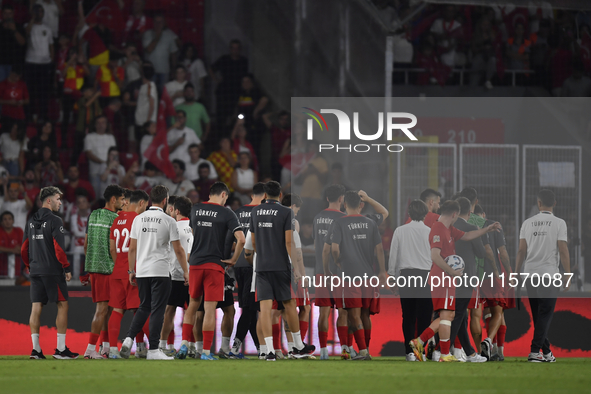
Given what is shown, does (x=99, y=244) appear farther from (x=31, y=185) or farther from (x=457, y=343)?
(x=31, y=185)

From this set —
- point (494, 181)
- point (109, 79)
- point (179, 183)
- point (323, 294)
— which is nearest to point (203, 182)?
point (179, 183)

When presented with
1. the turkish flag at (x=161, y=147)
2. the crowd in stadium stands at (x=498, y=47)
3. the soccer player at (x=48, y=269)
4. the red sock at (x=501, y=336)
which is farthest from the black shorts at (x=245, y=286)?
the crowd in stadium stands at (x=498, y=47)

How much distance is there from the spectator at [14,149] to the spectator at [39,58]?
0.95 metres

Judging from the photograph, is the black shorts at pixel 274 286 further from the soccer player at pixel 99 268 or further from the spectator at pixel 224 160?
the spectator at pixel 224 160

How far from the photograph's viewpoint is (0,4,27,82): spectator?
1622 cm

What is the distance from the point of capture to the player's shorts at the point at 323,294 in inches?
375

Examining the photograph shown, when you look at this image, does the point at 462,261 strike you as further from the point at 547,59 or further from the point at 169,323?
the point at 547,59

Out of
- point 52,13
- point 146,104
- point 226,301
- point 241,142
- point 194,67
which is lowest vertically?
point 226,301

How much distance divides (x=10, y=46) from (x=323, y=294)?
974 centimetres

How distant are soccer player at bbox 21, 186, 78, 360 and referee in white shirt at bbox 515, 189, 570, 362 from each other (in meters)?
5.26

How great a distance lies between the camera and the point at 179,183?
579 inches

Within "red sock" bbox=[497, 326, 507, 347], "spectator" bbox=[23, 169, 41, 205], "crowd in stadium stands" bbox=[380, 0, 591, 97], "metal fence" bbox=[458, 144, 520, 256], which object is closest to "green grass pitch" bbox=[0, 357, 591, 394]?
"red sock" bbox=[497, 326, 507, 347]

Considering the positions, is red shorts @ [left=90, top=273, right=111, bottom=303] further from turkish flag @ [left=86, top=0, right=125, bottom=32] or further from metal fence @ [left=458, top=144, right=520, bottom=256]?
turkish flag @ [left=86, top=0, right=125, bottom=32]

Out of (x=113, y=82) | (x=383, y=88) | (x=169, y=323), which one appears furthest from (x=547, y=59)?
(x=169, y=323)
